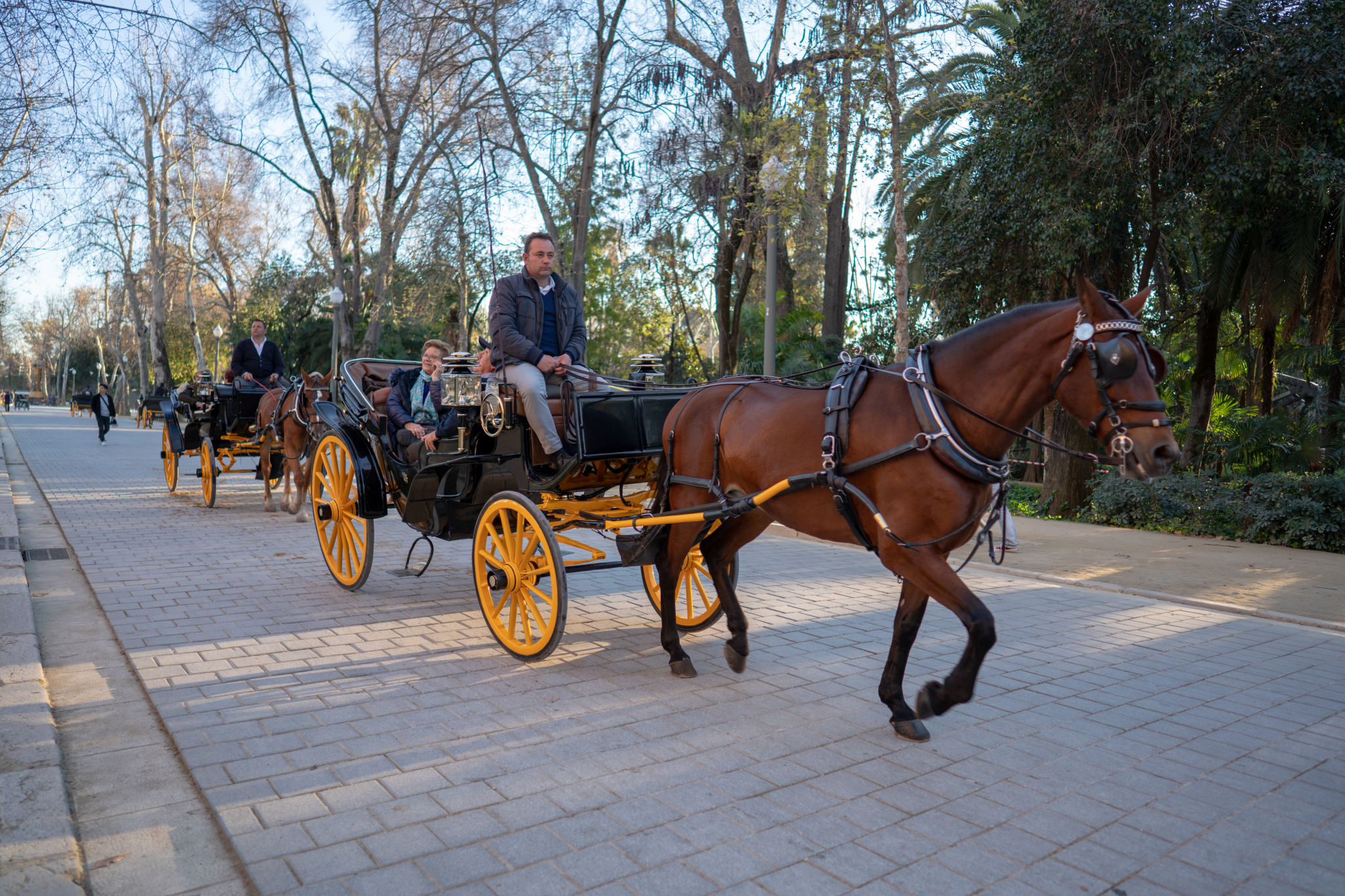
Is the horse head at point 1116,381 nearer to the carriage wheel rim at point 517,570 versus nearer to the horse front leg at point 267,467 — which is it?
the carriage wheel rim at point 517,570

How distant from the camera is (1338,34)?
9.48 metres

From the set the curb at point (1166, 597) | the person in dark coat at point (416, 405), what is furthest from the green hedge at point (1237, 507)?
the person in dark coat at point (416, 405)

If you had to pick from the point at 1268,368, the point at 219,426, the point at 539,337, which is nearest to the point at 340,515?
the point at 539,337

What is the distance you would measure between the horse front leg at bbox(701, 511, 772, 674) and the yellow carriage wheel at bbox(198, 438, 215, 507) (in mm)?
8916

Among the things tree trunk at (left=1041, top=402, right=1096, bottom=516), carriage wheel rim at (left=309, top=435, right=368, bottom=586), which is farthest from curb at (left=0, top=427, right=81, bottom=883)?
tree trunk at (left=1041, top=402, right=1096, bottom=516)

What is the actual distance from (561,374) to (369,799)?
9.33 ft

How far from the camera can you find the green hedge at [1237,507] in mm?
10078

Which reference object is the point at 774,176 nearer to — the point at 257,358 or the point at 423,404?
the point at 423,404

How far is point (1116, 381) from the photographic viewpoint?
3.47m

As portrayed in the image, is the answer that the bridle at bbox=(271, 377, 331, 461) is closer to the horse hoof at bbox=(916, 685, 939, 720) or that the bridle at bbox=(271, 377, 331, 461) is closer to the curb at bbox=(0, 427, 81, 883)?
the curb at bbox=(0, 427, 81, 883)

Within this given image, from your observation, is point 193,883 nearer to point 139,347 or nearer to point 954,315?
point 954,315

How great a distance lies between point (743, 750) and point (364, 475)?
3.82 metres


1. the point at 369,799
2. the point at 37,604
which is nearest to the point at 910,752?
the point at 369,799

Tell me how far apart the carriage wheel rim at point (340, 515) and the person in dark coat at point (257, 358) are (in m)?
6.09
